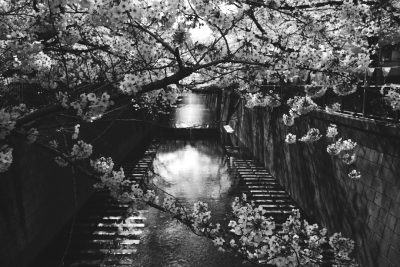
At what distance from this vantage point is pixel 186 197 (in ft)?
56.6

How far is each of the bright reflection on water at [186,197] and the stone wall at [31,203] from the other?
3.21m

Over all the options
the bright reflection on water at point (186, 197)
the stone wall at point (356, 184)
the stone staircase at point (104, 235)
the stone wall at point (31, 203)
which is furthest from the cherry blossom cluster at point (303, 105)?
the stone staircase at point (104, 235)

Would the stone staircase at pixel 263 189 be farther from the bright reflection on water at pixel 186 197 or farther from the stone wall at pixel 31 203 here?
the stone wall at pixel 31 203

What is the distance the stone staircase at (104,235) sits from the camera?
10719 mm

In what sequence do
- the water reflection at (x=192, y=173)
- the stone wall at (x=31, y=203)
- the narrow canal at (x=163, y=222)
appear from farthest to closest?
the water reflection at (x=192, y=173)
the narrow canal at (x=163, y=222)
the stone wall at (x=31, y=203)

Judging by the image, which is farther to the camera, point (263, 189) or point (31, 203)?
point (263, 189)

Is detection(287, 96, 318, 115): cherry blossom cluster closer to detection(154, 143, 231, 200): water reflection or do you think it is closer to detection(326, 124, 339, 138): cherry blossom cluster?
detection(326, 124, 339, 138): cherry blossom cluster

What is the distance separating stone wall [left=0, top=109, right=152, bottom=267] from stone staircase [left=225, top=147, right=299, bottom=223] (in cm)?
786

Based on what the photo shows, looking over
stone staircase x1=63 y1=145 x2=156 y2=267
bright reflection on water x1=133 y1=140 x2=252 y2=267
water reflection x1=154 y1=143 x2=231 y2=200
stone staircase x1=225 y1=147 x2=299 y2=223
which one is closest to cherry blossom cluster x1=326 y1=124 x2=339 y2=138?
stone staircase x1=225 y1=147 x2=299 y2=223

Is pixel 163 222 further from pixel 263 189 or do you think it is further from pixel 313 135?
pixel 313 135

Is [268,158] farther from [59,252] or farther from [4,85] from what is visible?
[4,85]

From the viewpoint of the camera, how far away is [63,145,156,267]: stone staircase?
1072 centimetres

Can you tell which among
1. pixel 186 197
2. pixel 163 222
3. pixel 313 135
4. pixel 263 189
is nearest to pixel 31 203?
pixel 163 222

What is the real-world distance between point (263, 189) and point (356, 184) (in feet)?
26.3
